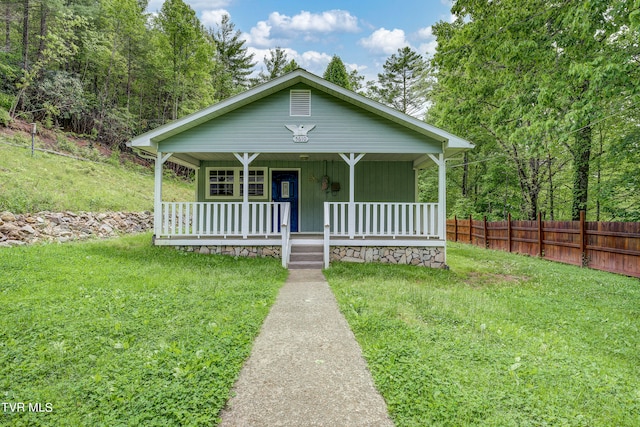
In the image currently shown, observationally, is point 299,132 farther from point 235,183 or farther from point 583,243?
point 583,243

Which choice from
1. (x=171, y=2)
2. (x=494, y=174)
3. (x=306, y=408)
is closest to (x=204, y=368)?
(x=306, y=408)

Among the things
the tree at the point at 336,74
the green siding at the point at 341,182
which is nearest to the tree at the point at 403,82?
the tree at the point at 336,74

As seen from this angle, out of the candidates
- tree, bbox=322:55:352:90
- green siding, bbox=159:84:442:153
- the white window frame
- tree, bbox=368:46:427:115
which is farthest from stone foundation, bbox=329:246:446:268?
tree, bbox=368:46:427:115

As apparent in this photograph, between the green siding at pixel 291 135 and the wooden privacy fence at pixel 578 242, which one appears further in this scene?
the green siding at pixel 291 135

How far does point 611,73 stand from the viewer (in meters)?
5.79

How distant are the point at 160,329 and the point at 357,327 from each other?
7.37 feet

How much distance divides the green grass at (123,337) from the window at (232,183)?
4.23m

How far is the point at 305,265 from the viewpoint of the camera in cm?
766

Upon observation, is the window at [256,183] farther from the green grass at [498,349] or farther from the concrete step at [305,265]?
the green grass at [498,349]

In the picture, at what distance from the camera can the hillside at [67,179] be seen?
1012cm

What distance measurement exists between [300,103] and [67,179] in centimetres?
1069

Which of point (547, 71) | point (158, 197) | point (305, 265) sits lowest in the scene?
point (305, 265)

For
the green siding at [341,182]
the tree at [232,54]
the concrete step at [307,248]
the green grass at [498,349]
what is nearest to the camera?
the green grass at [498,349]

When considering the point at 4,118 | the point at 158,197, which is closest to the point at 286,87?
the point at 158,197
